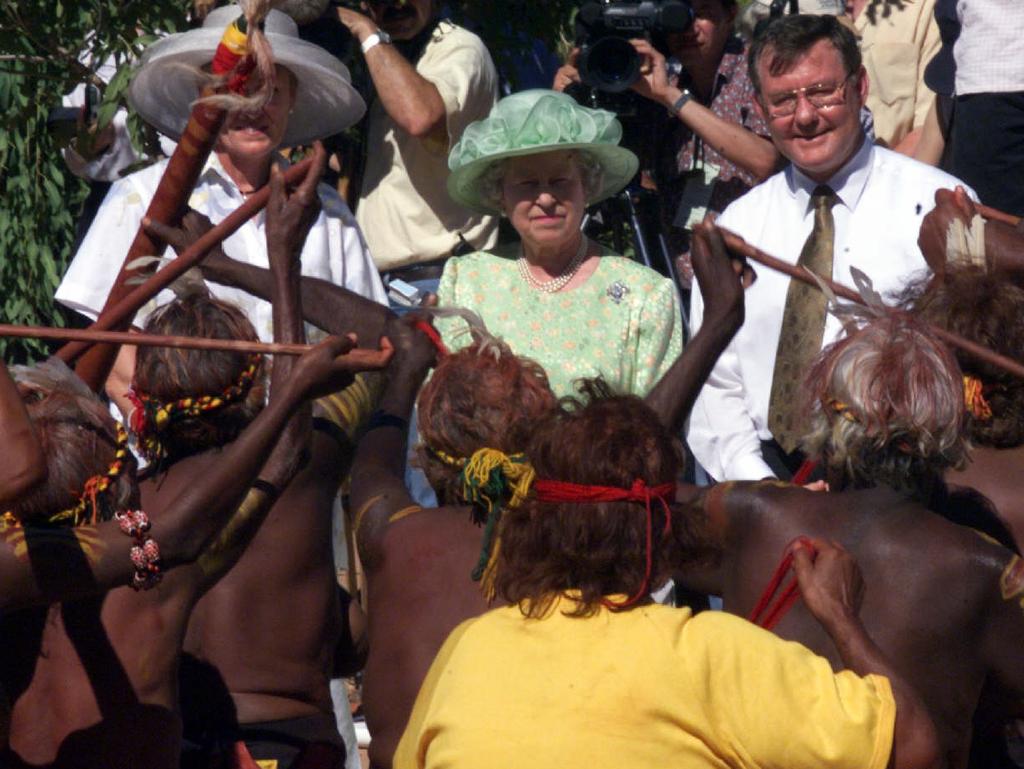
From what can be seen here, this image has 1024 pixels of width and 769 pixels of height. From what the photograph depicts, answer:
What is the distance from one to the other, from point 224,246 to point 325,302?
0.84 m

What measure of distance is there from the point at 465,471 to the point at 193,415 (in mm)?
818

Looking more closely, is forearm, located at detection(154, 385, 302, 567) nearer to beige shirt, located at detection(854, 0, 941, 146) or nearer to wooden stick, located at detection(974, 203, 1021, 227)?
wooden stick, located at detection(974, 203, 1021, 227)

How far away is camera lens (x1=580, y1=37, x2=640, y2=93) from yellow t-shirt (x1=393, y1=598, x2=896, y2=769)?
3196 millimetres

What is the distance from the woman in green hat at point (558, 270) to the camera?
5.54 metres

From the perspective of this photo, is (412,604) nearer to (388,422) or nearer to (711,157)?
(388,422)

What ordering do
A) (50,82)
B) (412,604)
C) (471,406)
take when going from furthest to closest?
(50,82) < (471,406) < (412,604)

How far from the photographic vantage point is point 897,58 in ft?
22.3

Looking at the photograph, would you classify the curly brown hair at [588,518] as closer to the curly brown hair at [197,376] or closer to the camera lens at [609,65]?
the curly brown hair at [197,376]

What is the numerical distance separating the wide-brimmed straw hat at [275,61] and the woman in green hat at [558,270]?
0.40 meters

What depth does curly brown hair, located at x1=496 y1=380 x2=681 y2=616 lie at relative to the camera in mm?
3270

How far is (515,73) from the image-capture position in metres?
6.90

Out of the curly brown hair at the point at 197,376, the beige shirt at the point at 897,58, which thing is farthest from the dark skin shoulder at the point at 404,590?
the beige shirt at the point at 897,58

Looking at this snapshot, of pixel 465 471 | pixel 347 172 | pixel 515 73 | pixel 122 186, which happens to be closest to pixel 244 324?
pixel 465 471

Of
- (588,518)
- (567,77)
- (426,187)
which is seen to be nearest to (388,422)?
(588,518)
